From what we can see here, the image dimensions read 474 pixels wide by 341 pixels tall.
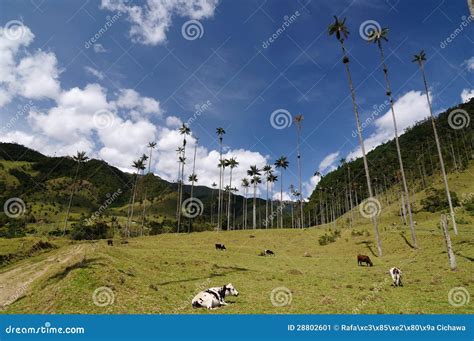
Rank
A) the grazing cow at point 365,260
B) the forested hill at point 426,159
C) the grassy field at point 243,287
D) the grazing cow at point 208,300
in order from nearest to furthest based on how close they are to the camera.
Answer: the grassy field at point 243,287 → the grazing cow at point 208,300 → the grazing cow at point 365,260 → the forested hill at point 426,159

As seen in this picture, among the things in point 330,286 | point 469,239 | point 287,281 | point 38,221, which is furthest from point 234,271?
point 38,221

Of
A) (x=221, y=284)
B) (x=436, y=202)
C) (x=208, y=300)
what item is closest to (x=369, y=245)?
(x=221, y=284)

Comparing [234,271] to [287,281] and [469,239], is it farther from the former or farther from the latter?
[469,239]

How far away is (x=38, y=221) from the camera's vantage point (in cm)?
13325

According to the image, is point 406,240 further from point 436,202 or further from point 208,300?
point 436,202

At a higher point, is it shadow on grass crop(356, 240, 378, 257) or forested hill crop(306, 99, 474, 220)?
forested hill crop(306, 99, 474, 220)

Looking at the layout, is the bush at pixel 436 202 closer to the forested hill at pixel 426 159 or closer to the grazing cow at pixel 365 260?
the forested hill at pixel 426 159

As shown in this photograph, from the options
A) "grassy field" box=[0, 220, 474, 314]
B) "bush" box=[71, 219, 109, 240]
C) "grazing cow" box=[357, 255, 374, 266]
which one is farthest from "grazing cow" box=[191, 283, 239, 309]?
"bush" box=[71, 219, 109, 240]

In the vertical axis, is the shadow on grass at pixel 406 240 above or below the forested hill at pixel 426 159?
below

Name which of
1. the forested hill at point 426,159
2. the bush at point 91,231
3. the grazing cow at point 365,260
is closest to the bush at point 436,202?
the forested hill at point 426,159

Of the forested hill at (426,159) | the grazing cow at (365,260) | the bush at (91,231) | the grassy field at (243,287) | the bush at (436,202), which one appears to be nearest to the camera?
the grassy field at (243,287)

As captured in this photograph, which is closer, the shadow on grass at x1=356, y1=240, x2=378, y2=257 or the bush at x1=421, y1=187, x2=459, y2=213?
the shadow on grass at x1=356, y1=240, x2=378, y2=257

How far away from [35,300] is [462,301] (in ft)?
76.6

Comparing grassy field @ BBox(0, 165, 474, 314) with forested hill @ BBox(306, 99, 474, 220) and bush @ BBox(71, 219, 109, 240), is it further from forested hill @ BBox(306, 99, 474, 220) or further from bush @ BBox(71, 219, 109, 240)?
forested hill @ BBox(306, 99, 474, 220)
